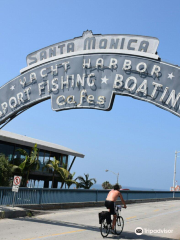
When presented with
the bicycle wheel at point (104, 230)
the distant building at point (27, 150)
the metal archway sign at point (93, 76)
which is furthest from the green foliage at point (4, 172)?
the bicycle wheel at point (104, 230)

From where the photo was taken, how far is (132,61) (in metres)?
10.6

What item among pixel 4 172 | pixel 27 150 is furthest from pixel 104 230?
pixel 27 150

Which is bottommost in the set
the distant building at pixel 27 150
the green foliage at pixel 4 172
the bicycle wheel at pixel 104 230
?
the bicycle wheel at pixel 104 230

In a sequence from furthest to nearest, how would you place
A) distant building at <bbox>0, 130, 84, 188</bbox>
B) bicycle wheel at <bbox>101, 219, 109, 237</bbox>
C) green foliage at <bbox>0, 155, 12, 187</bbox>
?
distant building at <bbox>0, 130, 84, 188</bbox>, green foliage at <bbox>0, 155, 12, 187</bbox>, bicycle wheel at <bbox>101, 219, 109, 237</bbox>

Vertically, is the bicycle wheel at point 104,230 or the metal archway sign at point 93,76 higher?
the metal archway sign at point 93,76

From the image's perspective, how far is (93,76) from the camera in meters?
11.3

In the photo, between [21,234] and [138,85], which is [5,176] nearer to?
[21,234]

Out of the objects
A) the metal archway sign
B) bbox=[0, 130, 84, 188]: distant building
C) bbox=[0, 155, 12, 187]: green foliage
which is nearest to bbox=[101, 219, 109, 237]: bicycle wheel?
the metal archway sign

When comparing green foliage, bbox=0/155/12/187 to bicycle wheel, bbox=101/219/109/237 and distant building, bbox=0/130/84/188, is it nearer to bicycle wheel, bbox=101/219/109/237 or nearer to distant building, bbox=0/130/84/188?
distant building, bbox=0/130/84/188

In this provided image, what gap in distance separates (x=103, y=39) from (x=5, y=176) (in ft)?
60.4

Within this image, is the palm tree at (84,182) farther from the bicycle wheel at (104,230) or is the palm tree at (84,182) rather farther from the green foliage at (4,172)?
the bicycle wheel at (104,230)

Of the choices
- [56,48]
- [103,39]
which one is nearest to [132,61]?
[103,39]

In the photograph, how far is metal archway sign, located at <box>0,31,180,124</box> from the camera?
1002 centimetres

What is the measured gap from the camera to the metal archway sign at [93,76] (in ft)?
32.9
